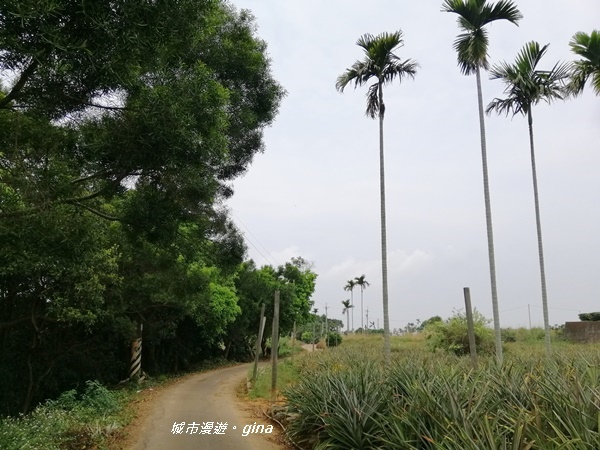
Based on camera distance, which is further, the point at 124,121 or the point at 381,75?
the point at 381,75

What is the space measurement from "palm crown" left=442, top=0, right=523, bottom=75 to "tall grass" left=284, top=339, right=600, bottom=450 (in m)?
10.00

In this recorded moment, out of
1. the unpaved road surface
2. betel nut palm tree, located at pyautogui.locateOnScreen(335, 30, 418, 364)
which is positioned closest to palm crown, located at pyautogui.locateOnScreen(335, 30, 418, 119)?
betel nut palm tree, located at pyautogui.locateOnScreen(335, 30, 418, 364)

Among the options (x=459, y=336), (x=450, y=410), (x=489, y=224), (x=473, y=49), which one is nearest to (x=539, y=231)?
(x=489, y=224)

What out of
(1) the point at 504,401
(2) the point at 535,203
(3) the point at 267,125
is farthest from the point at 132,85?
→ (2) the point at 535,203

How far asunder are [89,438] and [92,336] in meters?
11.4

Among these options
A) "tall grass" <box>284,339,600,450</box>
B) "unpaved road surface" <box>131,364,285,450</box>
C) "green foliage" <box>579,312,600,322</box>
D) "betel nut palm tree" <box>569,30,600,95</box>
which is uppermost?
"betel nut palm tree" <box>569,30,600,95</box>

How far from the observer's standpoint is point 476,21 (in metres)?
14.3

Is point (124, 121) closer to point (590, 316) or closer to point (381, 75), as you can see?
point (381, 75)

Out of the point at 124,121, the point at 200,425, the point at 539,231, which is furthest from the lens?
the point at 539,231

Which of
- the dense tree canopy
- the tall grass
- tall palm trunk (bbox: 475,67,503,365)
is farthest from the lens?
tall palm trunk (bbox: 475,67,503,365)

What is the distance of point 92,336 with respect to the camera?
19.1 m

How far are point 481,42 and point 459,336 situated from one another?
15.5 metres

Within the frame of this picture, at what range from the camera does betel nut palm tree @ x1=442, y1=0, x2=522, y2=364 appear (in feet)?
45.7

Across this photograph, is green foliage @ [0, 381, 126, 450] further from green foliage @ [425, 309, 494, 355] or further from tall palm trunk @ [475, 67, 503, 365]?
green foliage @ [425, 309, 494, 355]
